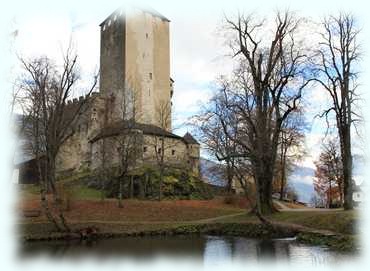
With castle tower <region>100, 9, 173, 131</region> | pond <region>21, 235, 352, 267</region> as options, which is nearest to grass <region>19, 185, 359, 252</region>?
pond <region>21, 235, 352, 267</region>

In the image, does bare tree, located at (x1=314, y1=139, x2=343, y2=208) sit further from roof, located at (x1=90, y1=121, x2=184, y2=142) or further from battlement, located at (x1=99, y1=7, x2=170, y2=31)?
battlement, located at (x1=99, y1=7, x2=170, y2=31)

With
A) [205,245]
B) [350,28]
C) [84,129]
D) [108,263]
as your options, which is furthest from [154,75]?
[108,263]

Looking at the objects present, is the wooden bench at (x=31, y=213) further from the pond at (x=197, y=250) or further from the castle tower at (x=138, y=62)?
the castle tower at (x=138, y=62)

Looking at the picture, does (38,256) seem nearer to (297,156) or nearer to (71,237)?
(71,237)

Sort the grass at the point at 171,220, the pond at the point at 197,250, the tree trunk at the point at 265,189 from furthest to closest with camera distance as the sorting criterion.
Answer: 1. the tree trunk at the point at 265,189
2. the grass at the point at 171,220
3. the pond at the point at 197,250

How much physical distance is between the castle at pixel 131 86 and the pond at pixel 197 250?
2887 cm

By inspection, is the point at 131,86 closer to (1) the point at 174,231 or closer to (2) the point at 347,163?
(1) the point at 174,231

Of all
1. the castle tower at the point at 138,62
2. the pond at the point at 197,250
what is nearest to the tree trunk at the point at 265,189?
the pond at the point at 197,250

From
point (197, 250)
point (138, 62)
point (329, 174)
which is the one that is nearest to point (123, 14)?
point (138, 62)

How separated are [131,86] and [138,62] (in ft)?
13.0

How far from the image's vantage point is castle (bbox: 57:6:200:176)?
54188mm

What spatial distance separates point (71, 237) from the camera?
24.2 meters

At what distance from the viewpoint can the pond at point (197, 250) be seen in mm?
16500

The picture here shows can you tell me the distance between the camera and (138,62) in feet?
185
